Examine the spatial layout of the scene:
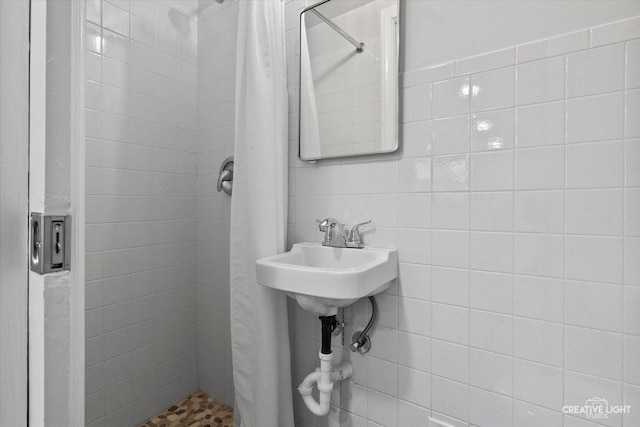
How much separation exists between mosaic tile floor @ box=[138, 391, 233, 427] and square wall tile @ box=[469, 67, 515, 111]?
1.72 meters

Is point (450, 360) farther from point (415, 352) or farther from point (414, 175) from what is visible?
point (414, 175)

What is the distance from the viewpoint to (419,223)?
1.15 metres

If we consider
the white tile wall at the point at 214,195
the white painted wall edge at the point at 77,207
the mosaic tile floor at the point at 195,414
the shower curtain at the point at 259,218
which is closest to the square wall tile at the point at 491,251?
the shower curtain at the point at 259,218

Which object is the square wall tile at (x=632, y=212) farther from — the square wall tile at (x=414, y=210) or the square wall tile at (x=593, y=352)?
the square wall tile at (x=414, y=210)

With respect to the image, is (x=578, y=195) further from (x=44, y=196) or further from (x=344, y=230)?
(x=44, y=196)

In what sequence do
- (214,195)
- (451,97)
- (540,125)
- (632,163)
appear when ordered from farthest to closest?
1. (214,195)
2. (451,97)
3. (540,125)
4. (632,163)

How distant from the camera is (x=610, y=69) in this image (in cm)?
88

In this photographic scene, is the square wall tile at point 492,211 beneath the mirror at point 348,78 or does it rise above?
beneath

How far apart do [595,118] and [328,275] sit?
838 mm

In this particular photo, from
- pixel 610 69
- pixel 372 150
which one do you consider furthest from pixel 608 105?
pixel 372 150

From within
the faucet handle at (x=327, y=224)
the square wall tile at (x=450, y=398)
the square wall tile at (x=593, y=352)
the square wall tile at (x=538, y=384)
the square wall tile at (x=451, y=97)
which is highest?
the square wall tile at (x=451, y=97)

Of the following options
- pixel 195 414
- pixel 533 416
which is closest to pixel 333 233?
pixel 533 416

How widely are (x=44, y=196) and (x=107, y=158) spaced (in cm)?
120

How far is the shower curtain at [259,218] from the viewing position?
128cm
